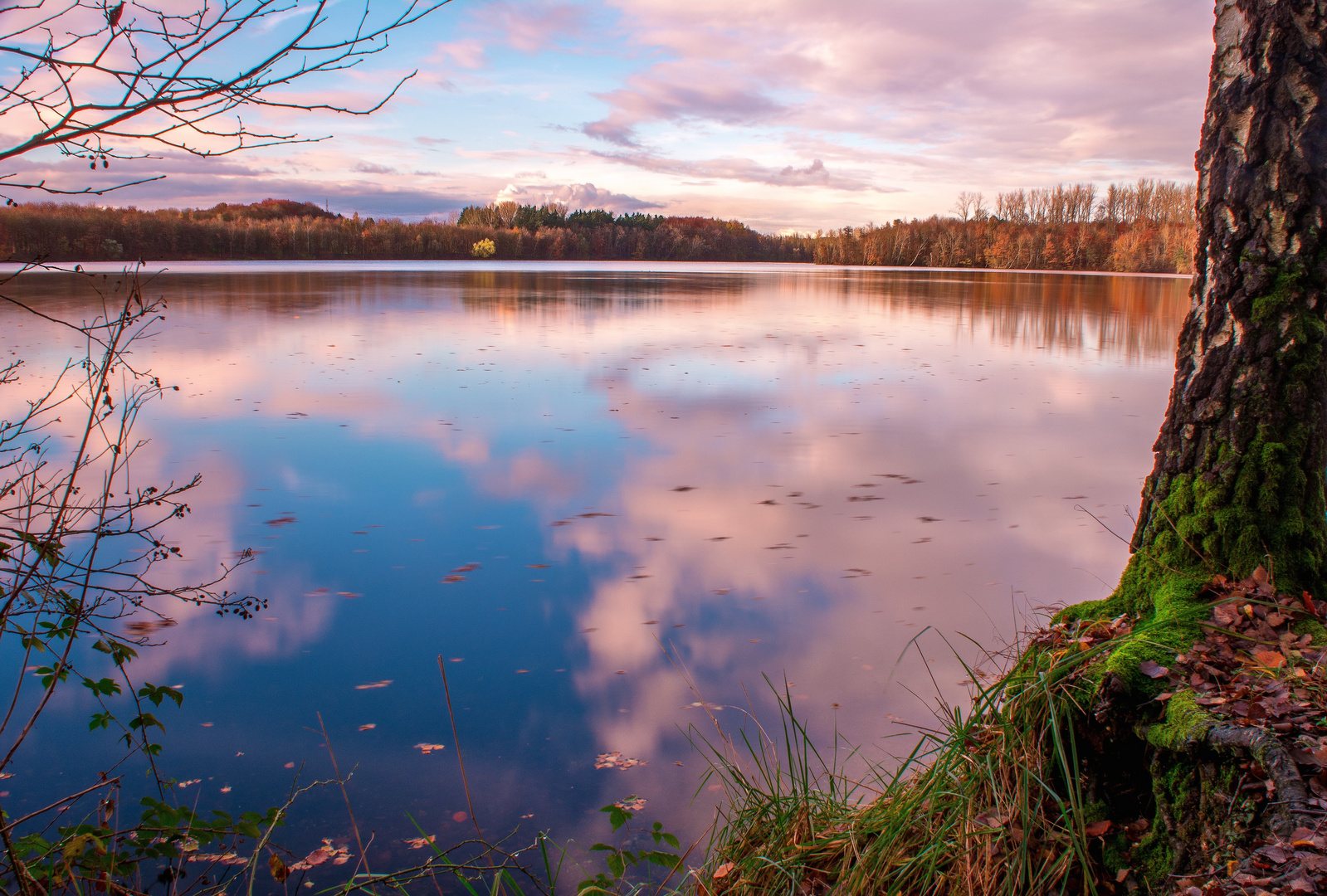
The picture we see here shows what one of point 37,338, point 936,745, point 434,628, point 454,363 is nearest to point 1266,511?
point 936,745

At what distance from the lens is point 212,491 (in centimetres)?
605

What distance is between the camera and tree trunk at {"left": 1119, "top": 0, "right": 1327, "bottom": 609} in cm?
268

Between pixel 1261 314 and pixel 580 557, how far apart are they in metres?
3.45

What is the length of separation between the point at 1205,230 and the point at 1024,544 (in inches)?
99.0

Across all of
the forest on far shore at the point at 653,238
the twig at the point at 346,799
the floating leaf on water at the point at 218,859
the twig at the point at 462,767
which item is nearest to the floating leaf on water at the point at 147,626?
the twig at the point at 346,799

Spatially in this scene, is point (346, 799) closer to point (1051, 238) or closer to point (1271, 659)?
point (1271, 659)

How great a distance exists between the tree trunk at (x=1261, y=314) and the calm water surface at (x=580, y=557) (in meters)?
1.23

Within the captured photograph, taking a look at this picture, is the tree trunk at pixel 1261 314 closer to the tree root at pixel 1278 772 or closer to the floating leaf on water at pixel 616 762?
the tree root at pixel 1278 772

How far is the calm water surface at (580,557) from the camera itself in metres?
3.05

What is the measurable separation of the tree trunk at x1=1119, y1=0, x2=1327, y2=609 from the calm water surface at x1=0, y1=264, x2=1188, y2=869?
1231 millimetres

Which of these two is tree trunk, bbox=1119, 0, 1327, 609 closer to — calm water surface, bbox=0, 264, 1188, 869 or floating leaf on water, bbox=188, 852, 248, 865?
calm water surface, bbox=0, 264, 1188, 869

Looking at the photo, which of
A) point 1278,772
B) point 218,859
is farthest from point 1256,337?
point 218,859

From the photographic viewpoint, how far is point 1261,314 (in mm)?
2723

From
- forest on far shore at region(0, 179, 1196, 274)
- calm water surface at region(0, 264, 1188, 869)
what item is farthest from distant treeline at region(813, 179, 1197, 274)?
calm water surface at region(0, 264, 1188, 869)
